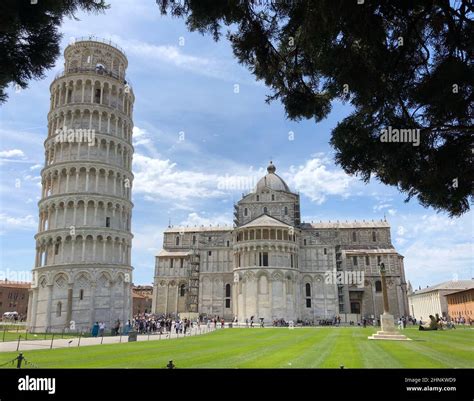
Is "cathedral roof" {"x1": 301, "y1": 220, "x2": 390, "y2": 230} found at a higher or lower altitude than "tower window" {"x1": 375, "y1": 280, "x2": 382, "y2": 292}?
higher

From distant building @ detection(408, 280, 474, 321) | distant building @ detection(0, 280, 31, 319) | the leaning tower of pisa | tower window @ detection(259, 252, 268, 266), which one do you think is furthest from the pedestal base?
distant building @ detection(0, 280, 31, 319)

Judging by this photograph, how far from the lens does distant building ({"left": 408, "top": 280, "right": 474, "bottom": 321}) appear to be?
89.0m

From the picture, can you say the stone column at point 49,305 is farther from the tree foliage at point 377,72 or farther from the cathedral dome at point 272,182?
the cathedral dome at point 272,182

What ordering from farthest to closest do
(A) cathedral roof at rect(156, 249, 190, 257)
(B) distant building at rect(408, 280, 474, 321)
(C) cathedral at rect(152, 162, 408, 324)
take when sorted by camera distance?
(B) distant building at rect(408, 280, 474, 321) < (A) cathedral roof at rect(156, 249, 190, 257) < (C) cathedral at rect(152, 162, 408, 324)

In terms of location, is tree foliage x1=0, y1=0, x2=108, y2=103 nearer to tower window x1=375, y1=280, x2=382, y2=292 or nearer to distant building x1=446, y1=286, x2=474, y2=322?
distant building x1=446, y1=286, x2=474, y2=322

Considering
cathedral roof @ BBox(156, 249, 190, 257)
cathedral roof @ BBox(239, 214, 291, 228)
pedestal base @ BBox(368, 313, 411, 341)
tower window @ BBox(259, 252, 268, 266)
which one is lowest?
pedestal base @ BBox(368, 313, 411, 341)

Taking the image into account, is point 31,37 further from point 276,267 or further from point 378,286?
point 378,286

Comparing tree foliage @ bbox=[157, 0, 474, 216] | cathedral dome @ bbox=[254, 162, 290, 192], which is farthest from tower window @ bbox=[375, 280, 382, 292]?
tree foliage @ bbox=[157, 0, 474, 216]

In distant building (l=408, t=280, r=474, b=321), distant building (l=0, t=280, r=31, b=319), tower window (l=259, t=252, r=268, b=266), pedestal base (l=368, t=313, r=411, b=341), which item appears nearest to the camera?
pedestal base (l=368, t=313, r=411, b=341)

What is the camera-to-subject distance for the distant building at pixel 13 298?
282ft

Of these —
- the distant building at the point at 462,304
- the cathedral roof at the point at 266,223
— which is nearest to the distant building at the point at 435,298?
the distant building at the point at 462,304

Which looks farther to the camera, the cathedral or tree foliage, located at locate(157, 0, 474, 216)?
the cathedral

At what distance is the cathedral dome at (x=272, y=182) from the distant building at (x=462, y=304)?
3597 centimetres

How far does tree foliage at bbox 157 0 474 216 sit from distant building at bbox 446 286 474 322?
205ft
